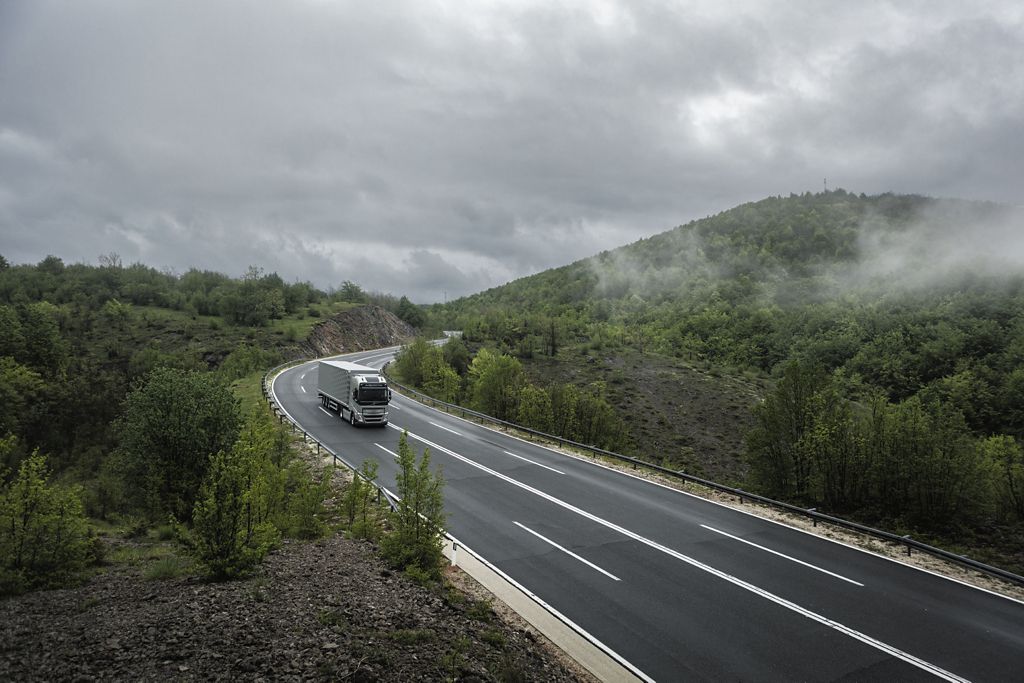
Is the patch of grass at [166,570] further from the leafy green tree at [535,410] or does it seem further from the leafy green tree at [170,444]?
the leafy green tree at [535,410]

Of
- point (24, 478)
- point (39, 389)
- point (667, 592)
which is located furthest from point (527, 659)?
point (39, 389)

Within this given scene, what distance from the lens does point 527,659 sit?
29.9 feet

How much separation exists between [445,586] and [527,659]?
311 centimetres

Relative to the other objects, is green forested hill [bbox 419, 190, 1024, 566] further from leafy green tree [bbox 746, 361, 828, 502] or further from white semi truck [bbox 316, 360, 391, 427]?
white semi truck [bbox 316, 360, 391, 427]

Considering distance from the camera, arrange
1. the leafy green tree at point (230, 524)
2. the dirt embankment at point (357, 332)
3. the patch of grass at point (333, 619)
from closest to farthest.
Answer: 1. the patch of grass at point (333, 619)
2. the leafy green tree at point (230, 524)
3. the dirt embankment at point (357, 332)

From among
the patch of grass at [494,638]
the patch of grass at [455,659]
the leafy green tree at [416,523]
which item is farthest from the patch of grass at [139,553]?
the patch of grass at [494,638]

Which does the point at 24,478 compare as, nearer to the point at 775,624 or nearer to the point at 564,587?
the point at 564,587

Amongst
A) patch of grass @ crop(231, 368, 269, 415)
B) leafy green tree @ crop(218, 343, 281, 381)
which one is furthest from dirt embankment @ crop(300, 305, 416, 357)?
patch of grass @ crop(231, 368, 269, 415)

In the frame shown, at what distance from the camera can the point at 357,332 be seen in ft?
342

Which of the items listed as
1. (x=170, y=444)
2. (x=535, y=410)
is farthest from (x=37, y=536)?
(x=535, y=410)

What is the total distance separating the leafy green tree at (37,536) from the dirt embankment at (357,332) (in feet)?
253

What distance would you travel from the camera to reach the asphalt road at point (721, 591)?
9250mm

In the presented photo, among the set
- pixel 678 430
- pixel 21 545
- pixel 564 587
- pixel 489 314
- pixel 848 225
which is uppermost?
pixel 848 225

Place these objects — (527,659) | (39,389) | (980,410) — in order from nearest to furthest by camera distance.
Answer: (527,659), (39,389), (980,410)
